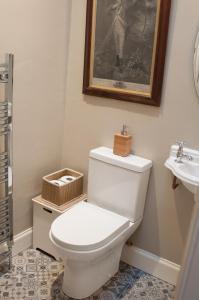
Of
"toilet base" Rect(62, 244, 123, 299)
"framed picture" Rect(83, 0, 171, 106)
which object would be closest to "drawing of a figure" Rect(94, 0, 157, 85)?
"framed picture" Rect(83, 0, 171, 106)

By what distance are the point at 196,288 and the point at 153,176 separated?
3.51ft

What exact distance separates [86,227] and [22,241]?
708 millimetres

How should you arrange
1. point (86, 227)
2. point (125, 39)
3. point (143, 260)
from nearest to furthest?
1. point (86, 227)
2. point (125, 39)
3. point (143, 260)

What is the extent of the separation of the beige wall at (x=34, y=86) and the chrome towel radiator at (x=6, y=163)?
121mm

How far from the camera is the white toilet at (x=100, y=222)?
5.56ft

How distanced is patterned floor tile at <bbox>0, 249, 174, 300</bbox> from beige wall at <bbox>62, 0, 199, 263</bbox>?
0.20 metres

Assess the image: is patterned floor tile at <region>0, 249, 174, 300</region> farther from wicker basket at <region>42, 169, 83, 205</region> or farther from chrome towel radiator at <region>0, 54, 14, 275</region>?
wicker basket at <region>42, 169, 83, 205</region>

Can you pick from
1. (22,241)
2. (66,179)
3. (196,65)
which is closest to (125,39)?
(196,65)

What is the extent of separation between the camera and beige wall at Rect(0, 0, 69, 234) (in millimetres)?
1834

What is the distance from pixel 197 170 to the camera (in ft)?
5.83

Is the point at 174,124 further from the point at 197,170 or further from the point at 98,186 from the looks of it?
the point at 98,186

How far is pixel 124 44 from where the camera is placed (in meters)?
1.93

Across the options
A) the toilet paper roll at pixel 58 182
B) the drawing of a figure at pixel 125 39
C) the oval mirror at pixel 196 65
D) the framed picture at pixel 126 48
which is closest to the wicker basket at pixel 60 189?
the toilet paper roll at pixel 58 182

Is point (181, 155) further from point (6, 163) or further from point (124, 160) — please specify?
point (6, 163)
